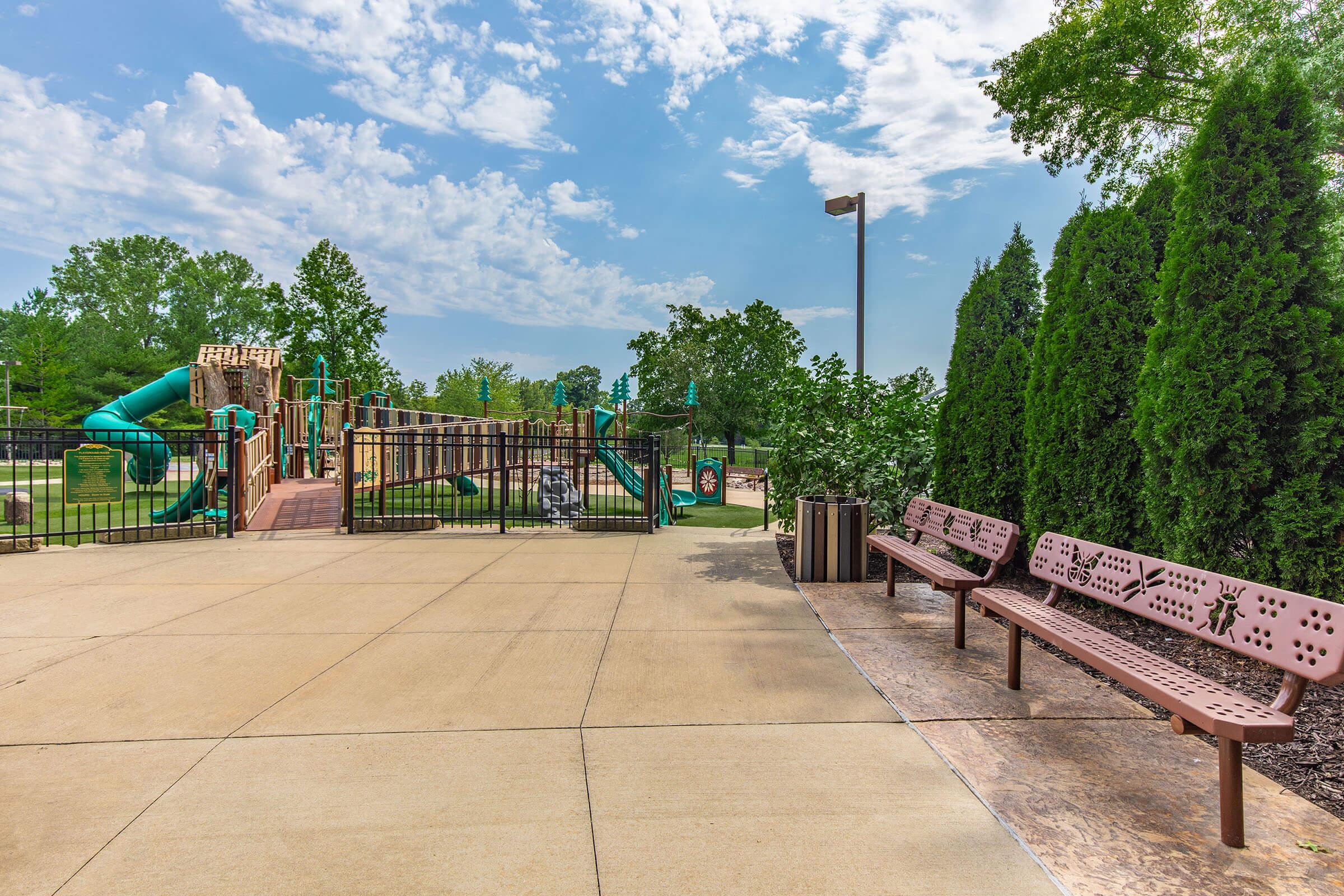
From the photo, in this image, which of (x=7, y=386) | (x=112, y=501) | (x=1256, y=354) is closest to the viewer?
(x=1256, y=354)

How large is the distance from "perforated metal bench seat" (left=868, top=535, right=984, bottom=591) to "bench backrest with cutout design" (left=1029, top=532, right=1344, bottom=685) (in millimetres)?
563

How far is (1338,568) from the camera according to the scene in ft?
12.8

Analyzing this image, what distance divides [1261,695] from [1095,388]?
9.01 feet

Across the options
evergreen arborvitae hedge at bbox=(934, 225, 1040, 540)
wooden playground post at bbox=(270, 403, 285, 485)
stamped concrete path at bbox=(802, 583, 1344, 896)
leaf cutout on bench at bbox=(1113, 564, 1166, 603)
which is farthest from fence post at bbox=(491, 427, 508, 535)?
wooden playground post at bbox=(270, 403, 285, 485)

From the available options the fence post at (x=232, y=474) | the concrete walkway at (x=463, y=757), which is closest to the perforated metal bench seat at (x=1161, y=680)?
the concrete walkway at (x=463, y=757)

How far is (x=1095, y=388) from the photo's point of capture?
5711 millimetres

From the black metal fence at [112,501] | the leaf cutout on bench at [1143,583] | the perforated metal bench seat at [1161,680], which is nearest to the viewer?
the perforated metal bench seat at [1161,680]

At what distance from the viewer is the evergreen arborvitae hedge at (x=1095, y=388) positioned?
5.51 metres

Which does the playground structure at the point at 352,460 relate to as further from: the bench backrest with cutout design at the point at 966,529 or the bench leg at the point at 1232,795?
the bench leg at the point at 1232,795

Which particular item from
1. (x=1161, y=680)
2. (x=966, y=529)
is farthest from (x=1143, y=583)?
(x=966, y=529)

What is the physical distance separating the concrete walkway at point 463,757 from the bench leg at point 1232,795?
2.70 ft

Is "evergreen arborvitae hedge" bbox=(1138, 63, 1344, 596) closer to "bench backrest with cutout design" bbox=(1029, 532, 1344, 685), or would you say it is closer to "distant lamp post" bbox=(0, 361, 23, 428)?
"bench backrest with cutout design" bbox=(1029, 532, 1344, 685)

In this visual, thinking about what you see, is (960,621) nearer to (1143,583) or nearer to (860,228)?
(1143,583)

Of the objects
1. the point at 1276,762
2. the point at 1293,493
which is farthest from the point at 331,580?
the point at 1293,493
